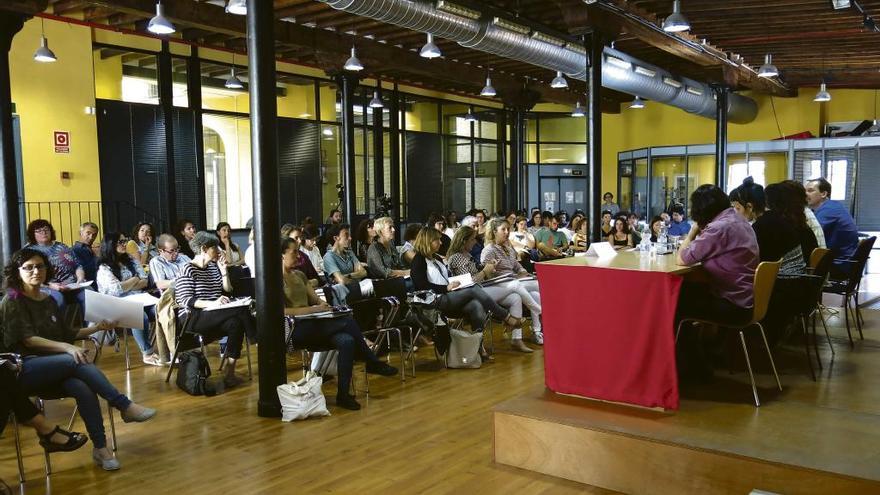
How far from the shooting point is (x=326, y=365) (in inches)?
224

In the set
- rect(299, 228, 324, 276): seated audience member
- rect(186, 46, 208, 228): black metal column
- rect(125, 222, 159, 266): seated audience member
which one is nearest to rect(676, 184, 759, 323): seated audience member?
rect(299, 228, 324, 276): seated audience member

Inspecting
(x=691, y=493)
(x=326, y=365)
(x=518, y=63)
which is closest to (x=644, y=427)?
(x=691, y=493)

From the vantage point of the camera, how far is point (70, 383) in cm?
391

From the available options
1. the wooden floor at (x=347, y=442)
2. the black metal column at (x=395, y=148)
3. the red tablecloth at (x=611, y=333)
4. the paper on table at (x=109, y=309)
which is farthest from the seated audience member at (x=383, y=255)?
the black metal column at (x=395, y=148)

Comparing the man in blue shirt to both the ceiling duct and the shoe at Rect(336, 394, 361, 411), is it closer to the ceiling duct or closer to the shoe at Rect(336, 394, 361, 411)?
the ceiling duct

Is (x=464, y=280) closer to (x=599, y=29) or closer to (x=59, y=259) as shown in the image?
(x=59, y=259)

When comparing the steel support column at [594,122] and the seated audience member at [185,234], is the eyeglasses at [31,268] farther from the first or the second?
the steel support column at [594,122]

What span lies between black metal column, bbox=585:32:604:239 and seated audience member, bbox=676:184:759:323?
4.66m

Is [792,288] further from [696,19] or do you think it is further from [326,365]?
[696,19]

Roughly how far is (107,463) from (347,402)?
160cm

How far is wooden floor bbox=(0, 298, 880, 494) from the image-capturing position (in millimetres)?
3738

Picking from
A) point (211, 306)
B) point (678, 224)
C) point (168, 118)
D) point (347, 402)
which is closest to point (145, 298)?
point (211, 306)

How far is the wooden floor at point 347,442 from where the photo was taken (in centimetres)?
374

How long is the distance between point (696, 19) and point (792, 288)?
5863mm
